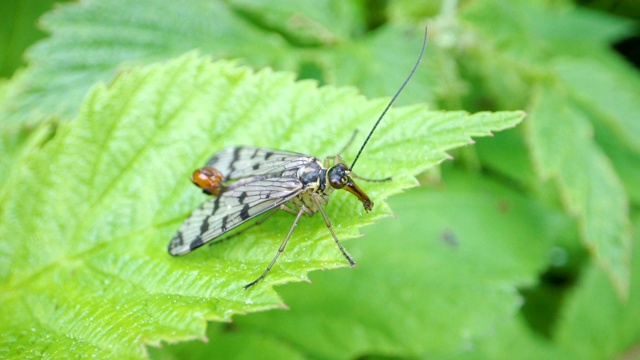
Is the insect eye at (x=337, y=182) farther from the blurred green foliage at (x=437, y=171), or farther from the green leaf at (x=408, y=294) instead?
the blurred green foliage at (x=437, y=171)

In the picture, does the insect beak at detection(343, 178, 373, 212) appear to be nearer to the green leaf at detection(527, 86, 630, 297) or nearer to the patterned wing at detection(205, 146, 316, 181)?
the patterned wing at detection(205, 146, 316, 181)

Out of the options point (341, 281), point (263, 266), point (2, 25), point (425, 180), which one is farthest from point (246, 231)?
point (2, 25)

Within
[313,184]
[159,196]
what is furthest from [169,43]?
[313,184]

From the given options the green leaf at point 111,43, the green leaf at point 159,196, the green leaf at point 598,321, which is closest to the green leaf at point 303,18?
the green leaf at point 111,43

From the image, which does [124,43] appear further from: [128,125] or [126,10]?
[128,125]

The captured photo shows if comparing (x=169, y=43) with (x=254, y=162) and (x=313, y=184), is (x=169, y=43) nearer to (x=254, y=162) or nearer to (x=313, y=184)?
(x=254, y=162)
